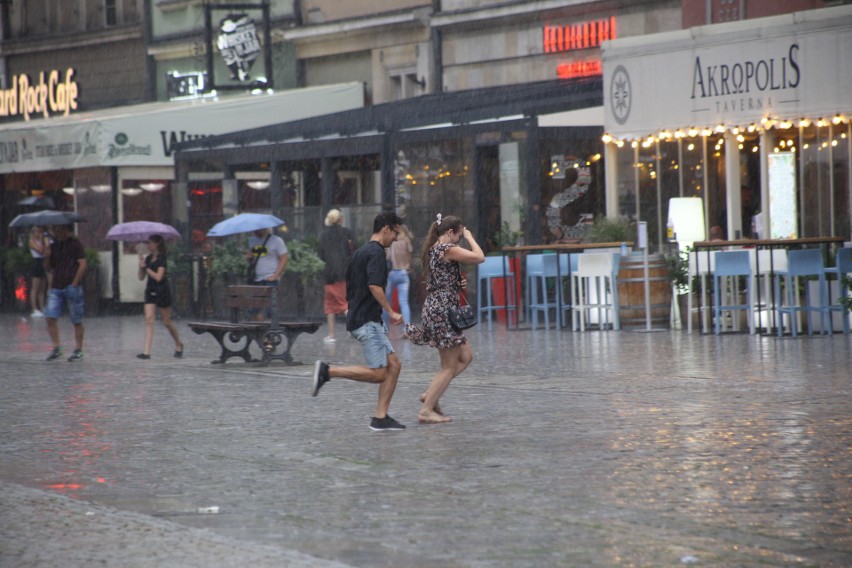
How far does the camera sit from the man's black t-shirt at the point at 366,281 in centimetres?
1093

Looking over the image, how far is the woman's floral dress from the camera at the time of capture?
11.2 metres

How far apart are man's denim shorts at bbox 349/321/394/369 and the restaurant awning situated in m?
18.1

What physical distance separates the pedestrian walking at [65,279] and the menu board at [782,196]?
29.7ft

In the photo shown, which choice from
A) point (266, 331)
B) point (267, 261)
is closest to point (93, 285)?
point (267, 261)

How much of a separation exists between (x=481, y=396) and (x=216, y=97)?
817 inches

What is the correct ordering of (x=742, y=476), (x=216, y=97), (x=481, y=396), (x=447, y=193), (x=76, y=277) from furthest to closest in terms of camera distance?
(x=216, y=97) < (x=447, y=193) < (x=76, y=277) < (x=481, y=396) < (x=742, y=476)

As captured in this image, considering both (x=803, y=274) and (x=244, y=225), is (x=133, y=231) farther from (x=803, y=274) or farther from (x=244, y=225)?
(x=803, y=274)

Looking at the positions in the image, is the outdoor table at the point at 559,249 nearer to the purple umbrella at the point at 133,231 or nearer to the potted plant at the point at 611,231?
the potted plant at the point at 611,231

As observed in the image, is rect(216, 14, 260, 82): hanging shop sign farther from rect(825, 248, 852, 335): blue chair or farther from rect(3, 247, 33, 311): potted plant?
rect(825, 248, 852, 335): blue chair

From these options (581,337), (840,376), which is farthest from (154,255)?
(840,376)

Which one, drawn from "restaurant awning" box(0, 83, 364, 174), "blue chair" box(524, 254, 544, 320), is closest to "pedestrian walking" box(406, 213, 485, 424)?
"blue chair" box(524, 254, 544, 320)

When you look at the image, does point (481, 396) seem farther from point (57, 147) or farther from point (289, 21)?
point (289, 21)

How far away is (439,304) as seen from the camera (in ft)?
36.8

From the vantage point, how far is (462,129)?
23312mm
